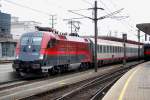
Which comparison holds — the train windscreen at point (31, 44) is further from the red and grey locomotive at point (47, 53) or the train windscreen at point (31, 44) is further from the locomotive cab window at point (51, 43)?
the locomotive cab window at point (51, 43)

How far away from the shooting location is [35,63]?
24781 mm

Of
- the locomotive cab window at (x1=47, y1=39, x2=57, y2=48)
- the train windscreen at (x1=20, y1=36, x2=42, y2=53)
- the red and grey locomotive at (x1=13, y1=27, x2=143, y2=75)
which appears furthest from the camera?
the locomotive cab window at (x1=47, y1=39, x2=57, y2=48)

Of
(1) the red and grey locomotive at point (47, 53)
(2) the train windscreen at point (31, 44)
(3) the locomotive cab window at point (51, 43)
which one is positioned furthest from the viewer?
(3) the locomotive cab window at point (51, 43)

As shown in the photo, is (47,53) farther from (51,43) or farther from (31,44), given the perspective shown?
(31,44)

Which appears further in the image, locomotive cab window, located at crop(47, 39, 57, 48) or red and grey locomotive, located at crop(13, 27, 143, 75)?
locomotive cab window, located at crop(47, 39, 57, 48)

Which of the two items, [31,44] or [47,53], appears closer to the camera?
[47,53]

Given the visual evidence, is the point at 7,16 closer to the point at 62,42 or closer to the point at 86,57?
Result: the point at 86,57

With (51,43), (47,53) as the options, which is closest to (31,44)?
(47,53)

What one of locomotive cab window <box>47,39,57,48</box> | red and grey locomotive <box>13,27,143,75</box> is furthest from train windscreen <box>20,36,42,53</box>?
locomotive cab window <box>47,39,57,48</box>

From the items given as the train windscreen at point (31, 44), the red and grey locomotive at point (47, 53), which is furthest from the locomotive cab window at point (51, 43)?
the train windscreen at point (31, 44)

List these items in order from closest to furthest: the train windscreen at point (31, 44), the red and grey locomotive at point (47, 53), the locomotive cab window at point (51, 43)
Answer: the red and grey locomotive at point (47, 53), the train windscreen at point (31, 44), the locomotive cab window at point (51, 43)

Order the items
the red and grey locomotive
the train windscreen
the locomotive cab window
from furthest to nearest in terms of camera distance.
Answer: the locomotive cab window
the train windscreen
the red and grey locomotive

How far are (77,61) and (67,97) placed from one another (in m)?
17.1

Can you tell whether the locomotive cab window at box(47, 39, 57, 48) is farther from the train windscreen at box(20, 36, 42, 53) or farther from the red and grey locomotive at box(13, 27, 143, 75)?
the train windscreen at box(20, 36, 42, 53)
